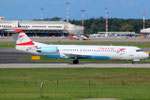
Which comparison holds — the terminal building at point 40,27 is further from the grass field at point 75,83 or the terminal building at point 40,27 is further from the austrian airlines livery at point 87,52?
the grass field at point 75,83

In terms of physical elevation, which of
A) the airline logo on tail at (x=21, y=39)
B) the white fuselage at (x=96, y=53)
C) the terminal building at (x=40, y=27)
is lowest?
the white fuselage at (x=96, y=53)

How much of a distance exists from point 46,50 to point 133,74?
587 inches

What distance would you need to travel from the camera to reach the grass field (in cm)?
2449

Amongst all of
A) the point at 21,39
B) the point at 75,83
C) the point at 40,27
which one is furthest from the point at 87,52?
the point at 40,27

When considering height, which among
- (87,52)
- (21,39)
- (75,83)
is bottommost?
(75,83)

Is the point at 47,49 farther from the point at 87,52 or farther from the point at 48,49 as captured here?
the point at 87,52

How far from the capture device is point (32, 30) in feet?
536

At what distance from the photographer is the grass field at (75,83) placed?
24.5 meters

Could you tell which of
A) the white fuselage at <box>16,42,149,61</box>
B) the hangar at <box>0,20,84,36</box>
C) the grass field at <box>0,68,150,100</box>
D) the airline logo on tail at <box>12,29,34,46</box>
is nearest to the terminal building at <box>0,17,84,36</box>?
the hangar at <box>0,20,84,36</box>

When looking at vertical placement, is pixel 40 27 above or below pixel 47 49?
above

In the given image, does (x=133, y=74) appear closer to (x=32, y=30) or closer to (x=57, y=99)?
(x=57, y=99)

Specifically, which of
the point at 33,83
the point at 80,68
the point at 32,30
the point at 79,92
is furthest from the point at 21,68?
the point at 32,30

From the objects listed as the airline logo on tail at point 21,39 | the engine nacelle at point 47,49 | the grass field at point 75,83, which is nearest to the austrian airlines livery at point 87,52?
the engine nacelle at point 47,49

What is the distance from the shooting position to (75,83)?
32562mm
